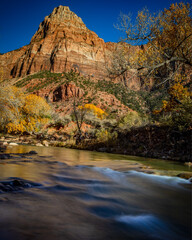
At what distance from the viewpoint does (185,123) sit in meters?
8.02

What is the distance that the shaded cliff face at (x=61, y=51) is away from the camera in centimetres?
7788

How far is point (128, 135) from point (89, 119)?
471 inches

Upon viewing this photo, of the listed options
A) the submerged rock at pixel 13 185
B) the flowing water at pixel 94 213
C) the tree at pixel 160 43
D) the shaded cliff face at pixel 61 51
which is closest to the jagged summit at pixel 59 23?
the shaded cliff face at pixel 61 51

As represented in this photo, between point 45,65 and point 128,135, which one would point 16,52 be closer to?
point 45,65

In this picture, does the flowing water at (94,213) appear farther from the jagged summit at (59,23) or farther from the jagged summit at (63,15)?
the jagged summit at (63,15)

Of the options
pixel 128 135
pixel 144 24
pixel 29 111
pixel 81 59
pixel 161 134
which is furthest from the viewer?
pixel 81 59

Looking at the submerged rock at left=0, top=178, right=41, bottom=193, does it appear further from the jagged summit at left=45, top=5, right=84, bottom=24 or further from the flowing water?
the jagged summit at left=45, top=5, right=84, bottom=24

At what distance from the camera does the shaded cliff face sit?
77.9 metres

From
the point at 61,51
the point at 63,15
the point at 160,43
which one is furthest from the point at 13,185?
the point at 63,15

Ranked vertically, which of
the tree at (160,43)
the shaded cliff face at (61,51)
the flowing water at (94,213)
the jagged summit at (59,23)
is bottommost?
the flowing water at (94,213)

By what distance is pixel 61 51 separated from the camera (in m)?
79.6

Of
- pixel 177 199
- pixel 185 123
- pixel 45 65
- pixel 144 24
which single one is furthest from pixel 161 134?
pixel 45 65

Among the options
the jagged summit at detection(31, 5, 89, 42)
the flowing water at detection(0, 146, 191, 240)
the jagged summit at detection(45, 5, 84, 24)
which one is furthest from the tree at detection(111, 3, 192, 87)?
the jagged summit at detection(45, 5, 84, 24)

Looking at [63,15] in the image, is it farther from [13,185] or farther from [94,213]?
[94,213]
